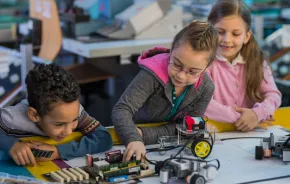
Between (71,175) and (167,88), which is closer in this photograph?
(71,175)

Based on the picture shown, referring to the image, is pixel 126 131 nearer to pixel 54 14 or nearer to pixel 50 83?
pixel 50 83

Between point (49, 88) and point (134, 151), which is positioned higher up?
point (49, 88)

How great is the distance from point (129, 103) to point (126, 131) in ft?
0.36

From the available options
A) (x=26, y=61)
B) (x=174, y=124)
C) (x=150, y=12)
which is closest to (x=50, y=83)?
(x=174, y=124)

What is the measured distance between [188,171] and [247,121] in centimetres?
61

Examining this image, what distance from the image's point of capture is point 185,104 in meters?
1.93

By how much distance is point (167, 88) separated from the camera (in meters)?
1.87

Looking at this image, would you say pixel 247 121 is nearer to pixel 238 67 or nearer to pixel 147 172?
pixel 238 67

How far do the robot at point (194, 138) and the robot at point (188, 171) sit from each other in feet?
0.63

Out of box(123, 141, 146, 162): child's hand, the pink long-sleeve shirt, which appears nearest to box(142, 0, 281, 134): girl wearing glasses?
the pink long-sleeve shirt

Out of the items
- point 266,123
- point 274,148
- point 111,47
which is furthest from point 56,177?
point 111,47

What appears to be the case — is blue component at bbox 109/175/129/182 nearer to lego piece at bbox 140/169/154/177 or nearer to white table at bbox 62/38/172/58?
lego piece at bbox 140/169/154/177

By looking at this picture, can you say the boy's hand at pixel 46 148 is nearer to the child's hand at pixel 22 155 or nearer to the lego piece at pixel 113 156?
the child's hand at pixel 22 155

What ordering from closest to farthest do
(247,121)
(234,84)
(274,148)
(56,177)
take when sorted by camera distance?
(56,177), (274,148), (247,121), (234,84)
